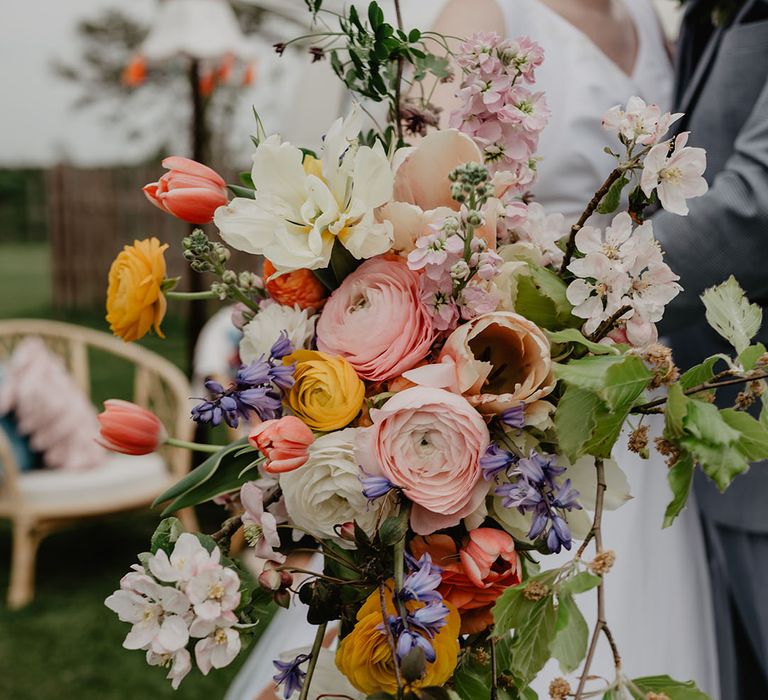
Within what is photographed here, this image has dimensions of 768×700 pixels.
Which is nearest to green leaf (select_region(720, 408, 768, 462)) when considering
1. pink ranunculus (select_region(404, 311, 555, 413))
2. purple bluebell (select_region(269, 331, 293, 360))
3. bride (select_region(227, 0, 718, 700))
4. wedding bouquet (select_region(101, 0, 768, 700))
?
wedding bouquet (select_region(101, 0, 768, 700))

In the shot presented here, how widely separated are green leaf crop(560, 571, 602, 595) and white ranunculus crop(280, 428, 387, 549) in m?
0.16

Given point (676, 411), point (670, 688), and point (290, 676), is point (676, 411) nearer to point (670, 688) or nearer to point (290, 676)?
point (670, 688)

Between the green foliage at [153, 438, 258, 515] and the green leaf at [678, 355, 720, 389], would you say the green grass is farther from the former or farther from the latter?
the green leaf at [678, 355, 720, 389]

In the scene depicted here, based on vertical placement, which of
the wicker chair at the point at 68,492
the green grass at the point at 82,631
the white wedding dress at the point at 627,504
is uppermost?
the white wedding dress at the point at 627,504

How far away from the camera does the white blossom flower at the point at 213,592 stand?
0.60m

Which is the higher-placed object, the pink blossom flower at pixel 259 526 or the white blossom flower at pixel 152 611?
the pink blossom flower at pixel 259 526

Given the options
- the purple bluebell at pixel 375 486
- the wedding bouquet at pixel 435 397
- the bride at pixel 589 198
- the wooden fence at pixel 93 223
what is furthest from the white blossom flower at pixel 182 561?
the wooden fence at pixel 93 223

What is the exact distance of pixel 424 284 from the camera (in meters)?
0.68

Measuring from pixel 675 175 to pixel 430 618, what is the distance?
1.23ft

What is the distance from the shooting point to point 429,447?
650mm

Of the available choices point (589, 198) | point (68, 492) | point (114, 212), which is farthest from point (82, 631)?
point (114, 212)

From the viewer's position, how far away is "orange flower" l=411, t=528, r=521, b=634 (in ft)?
2.12

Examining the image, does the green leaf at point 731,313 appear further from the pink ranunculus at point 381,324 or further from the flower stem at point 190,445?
the flower stem at point 190,445

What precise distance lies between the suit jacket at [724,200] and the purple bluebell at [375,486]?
82 centimetres
